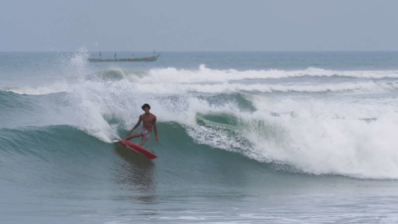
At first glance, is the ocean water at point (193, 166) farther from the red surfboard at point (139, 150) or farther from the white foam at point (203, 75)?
the white foam at point (203, 75)

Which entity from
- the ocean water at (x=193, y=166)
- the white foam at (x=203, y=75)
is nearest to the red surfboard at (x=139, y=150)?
the ocean water at (x=193, y=166)

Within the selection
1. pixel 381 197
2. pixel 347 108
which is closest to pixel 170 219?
pixel 381 197

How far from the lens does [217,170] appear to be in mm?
11594

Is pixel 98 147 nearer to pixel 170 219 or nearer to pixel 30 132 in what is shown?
pixel 30 132

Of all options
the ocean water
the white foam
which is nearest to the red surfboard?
the ocean water

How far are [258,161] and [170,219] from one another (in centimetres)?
576

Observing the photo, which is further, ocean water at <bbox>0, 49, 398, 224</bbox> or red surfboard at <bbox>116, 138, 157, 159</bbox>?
red surfboard at <bbox>116, 138, 157, 159</bbox>

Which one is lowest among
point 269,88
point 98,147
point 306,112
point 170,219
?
point 170,219

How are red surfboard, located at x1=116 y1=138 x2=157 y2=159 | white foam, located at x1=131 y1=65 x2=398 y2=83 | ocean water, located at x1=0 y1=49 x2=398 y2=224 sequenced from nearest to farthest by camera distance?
ocean water, located at x1=0 y1=49 x2=398 y2=224 < red surfboard, located at x1=116 y1=138 x2=157 y2=159 < white foam, located at x1=131 y1=65 x2=398 y2=83

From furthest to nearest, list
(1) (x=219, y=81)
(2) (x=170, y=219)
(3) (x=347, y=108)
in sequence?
(1) (x=219, y=81), (3) (x=347, y=108), (2) (x=170, y=219)

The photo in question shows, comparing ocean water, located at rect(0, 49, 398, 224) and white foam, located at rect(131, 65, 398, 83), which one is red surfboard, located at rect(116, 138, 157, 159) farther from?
white foam, located at rect(131, 65, 398, 83)

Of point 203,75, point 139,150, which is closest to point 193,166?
point 139,150

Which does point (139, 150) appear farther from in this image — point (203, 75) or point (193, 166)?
point (203, 75)

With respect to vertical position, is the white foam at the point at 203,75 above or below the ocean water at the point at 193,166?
above
